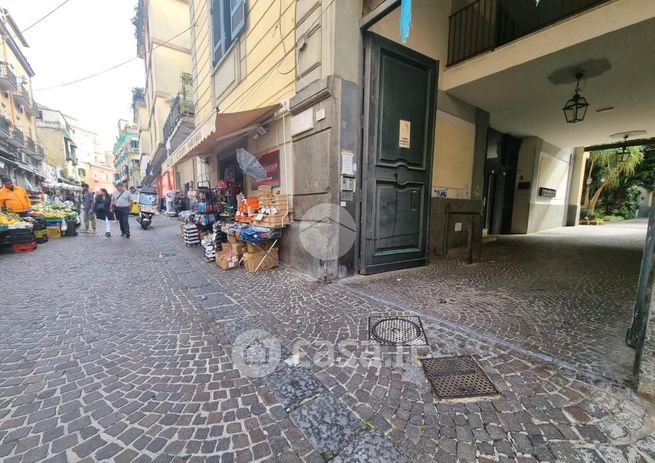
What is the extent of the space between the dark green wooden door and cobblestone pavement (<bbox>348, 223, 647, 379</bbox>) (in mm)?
553

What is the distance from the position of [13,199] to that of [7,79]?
61.9ft

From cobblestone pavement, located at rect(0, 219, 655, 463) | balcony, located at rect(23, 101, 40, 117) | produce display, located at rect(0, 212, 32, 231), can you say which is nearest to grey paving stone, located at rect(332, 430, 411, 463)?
cobblestone pavement, located at rect(0, 219, 655, 463)

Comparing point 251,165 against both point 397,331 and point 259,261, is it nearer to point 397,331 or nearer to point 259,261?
point 259,261


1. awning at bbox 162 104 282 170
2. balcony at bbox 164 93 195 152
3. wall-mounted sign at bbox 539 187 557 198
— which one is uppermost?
balcony at bbox 164 93 195 152

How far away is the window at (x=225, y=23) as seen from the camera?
7005 mm

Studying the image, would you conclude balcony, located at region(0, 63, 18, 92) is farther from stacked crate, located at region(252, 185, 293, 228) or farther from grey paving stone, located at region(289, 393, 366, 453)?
grey paving stone, located at region(289, 393, 366, 453)

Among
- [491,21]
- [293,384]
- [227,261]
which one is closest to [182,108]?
[227,261]

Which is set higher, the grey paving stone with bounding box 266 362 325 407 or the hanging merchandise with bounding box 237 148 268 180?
the hanging merchandise with bounding box 237 148 268 180

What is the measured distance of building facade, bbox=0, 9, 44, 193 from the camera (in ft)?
58.1

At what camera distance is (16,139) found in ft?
62.1

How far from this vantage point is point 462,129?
666 cm

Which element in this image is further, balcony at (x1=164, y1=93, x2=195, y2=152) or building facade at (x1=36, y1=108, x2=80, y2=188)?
building facade at (x1=36, y1=108, x2=80, y2=188)

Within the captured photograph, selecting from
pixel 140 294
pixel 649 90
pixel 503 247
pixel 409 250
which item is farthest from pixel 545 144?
pixel 140 294

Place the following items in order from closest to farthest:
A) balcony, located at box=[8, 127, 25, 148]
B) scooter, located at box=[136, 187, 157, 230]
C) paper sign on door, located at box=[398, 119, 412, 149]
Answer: paper sign on door, located at box=[398, 119, 412, 149], scooter, located at box=[136, 187, 157, 230], balcony, located at box=[8, 127, 25, 148]
